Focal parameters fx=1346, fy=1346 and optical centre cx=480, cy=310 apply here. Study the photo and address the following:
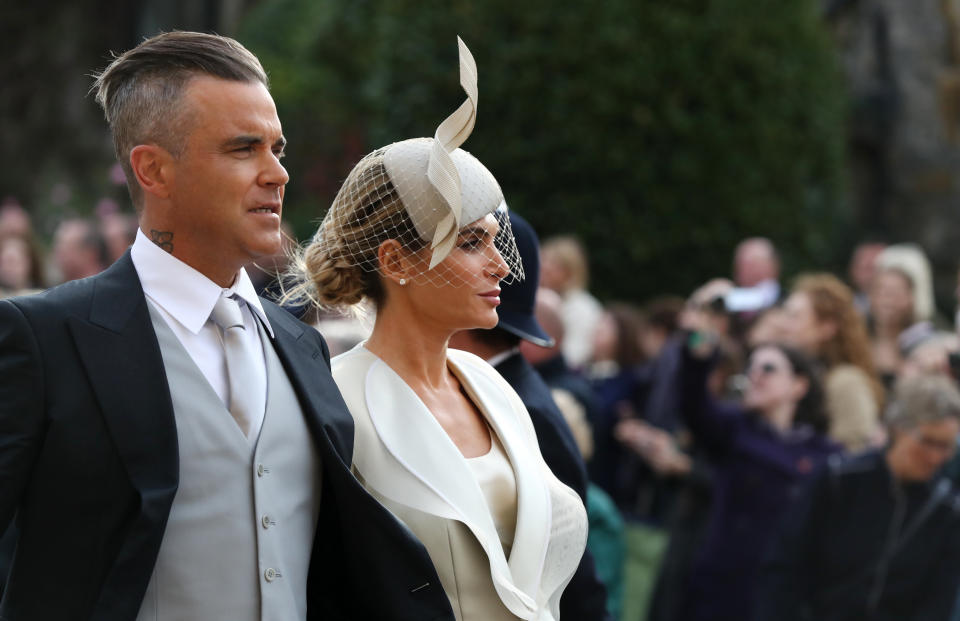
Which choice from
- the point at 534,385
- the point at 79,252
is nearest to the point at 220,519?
the point at 534,385

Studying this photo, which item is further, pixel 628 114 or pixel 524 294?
pixel 628 114

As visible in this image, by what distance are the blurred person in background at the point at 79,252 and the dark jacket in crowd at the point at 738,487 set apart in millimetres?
3991

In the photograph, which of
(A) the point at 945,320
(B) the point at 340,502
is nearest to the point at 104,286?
(B) the point at 340,502

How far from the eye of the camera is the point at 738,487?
6.36 m

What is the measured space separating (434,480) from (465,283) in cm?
45

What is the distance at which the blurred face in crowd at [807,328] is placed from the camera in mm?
7195

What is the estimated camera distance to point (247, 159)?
241 centimetres

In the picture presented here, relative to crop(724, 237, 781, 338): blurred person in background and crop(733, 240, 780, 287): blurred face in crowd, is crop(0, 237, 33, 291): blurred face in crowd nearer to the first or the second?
crop(724, 237, 781, 338): blurred person in background

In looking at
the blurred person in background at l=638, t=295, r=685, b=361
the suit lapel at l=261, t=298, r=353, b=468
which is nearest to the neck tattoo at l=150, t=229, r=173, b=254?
the suit lapel at l=261, t=298, r=353, b=468

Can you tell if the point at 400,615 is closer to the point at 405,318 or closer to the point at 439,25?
the point at 405,318

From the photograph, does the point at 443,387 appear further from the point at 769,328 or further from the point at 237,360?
the point at 769,328

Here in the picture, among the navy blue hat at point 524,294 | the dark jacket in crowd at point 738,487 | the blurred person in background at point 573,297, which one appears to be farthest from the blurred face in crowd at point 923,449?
the blurred person in background at point 573,297

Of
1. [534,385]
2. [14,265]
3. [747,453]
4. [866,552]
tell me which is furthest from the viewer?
[14,265]

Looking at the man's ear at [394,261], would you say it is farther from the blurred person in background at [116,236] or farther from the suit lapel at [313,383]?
the blurred person in background at [116,236]
